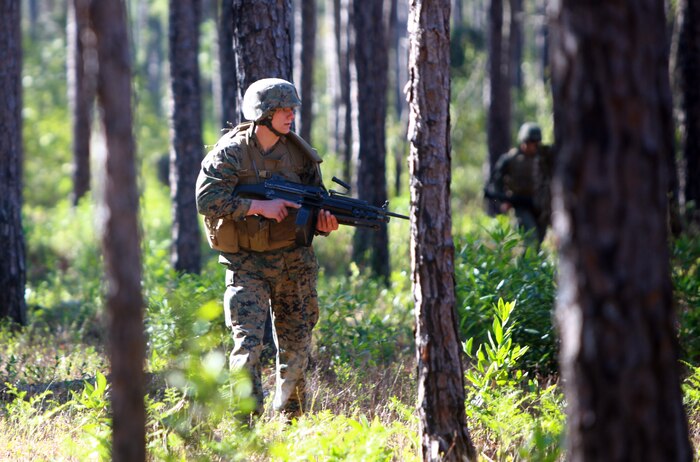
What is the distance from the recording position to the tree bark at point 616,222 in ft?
9.49

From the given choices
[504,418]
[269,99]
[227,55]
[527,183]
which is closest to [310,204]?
[269,99]

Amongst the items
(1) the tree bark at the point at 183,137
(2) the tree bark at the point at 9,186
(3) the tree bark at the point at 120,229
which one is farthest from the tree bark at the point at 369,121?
(3) the tree bark at the point at 120,229

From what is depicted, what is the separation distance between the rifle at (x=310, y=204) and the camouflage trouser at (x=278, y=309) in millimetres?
251

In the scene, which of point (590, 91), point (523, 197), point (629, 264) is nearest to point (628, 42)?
point (590, 91)

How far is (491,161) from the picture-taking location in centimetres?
1733

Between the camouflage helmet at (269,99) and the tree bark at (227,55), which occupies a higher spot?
the tree bark at (227,55)

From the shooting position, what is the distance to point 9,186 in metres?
8.64

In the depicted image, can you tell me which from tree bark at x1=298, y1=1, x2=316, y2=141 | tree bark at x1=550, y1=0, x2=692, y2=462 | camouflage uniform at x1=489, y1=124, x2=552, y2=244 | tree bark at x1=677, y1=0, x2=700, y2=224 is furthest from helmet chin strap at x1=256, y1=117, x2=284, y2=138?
tree bark at x1=298, y1=1, x2=316, y2=141

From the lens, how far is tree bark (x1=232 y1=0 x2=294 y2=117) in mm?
6738

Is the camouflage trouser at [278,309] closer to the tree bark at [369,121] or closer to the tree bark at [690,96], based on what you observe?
the tree bark at [369,121]

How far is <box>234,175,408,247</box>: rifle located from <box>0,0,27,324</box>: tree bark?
4.27 m

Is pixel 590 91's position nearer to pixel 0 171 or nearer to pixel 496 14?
pixel 0 171

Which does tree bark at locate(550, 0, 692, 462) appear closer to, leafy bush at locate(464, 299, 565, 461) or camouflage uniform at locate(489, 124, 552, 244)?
leafy bush at locate(464, 299, 565, 461)

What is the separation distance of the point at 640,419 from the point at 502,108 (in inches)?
582
